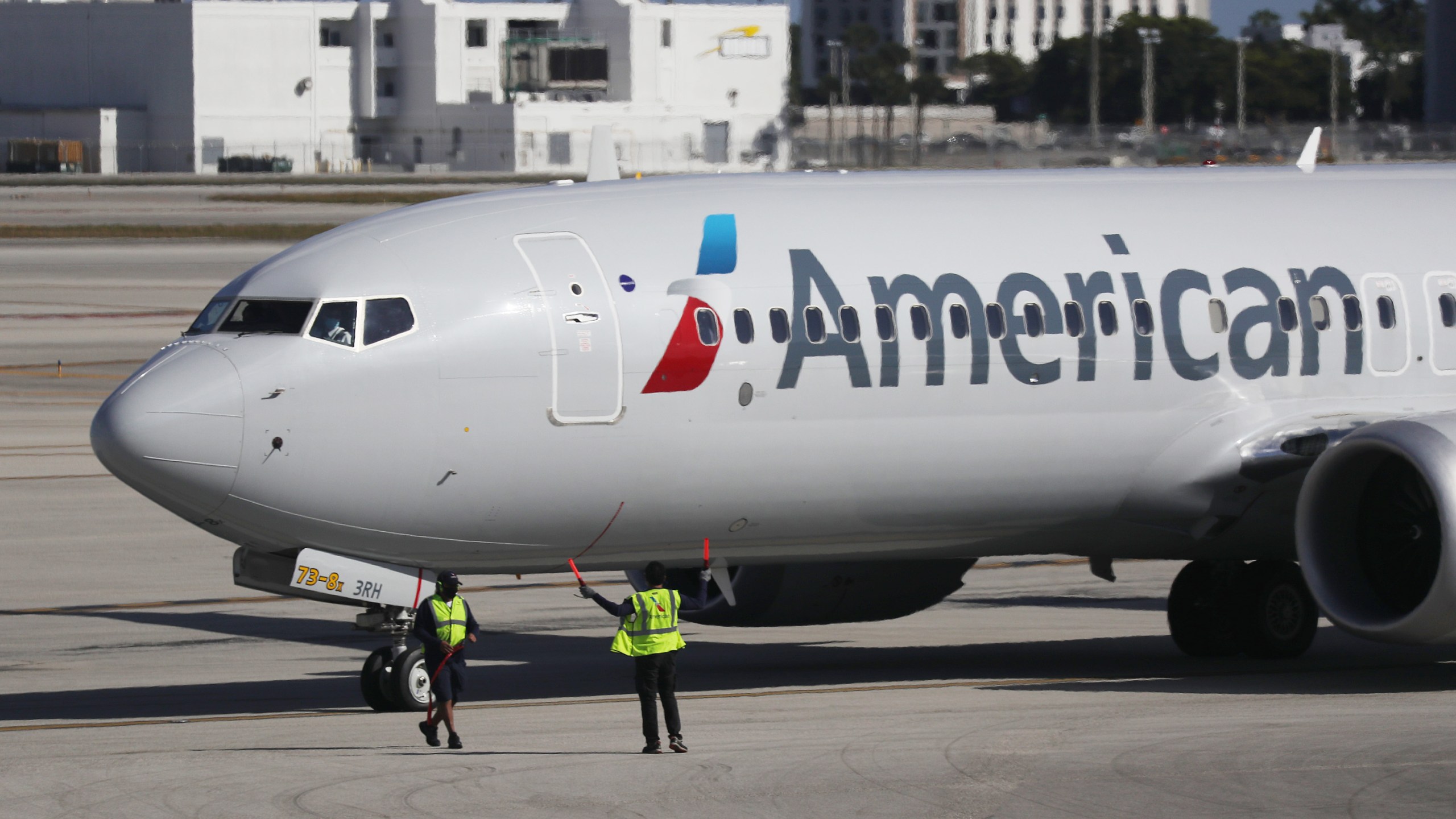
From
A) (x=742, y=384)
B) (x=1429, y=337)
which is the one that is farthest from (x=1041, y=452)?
(x=1429, y=337)

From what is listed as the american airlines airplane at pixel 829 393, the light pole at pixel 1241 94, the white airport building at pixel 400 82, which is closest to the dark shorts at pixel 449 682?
the american airlines airplane at pixel 829 393

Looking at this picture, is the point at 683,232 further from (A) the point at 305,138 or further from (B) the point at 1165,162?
(A) the point at 305,138

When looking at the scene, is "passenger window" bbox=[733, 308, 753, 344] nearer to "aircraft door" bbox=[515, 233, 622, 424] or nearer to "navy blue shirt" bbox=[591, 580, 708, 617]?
"aircraft door" bbox=[515, 233, 622, 424]

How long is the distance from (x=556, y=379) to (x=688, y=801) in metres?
4.82

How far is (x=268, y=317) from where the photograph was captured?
17953mm

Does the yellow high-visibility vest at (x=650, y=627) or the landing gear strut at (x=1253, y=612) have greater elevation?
the yellow high-visibility vest at (x=650, y=627)

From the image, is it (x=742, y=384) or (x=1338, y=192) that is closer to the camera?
(x=742, y=384)

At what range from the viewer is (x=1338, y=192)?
21922mm

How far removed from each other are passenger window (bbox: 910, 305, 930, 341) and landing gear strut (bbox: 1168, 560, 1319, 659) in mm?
4949

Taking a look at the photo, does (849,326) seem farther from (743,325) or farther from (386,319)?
(386,319)

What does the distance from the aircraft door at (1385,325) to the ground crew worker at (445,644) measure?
9.44m

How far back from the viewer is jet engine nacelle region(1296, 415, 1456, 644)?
1930 cm

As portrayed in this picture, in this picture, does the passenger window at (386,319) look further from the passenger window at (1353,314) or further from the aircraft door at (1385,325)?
the aircraft door at (1385,325)

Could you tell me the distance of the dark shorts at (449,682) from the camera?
55.0 ft
